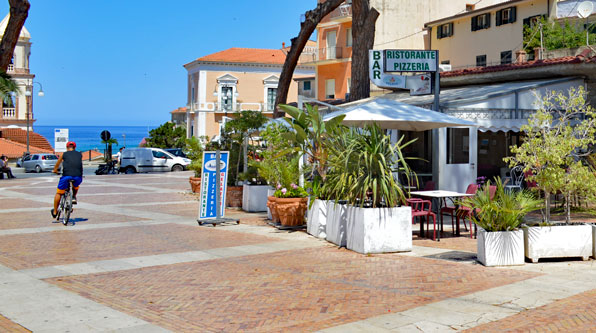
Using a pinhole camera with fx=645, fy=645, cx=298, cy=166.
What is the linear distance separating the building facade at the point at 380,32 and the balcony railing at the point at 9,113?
34.6m

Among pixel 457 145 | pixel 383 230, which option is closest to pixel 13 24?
pixel 457 145

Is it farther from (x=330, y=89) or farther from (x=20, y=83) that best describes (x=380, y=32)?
(x=20, y=83)

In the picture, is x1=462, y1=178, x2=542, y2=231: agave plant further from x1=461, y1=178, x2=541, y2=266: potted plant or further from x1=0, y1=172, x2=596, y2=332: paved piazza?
x1=0, y1=172, x2=596, y2=332: paved piazza

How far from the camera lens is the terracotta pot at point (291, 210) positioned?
39.3 ft

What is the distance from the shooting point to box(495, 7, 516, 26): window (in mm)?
33375

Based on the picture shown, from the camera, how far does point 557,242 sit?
8641 mm

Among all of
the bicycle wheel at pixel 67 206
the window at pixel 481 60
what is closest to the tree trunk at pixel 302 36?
the bicycle wheel at pixel 67 206

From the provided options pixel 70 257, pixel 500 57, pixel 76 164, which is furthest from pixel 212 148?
pixel 500 57

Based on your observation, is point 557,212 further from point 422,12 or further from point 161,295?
point 422,12

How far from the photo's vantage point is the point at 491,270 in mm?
8203

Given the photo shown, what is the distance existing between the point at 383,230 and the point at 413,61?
6.11 m

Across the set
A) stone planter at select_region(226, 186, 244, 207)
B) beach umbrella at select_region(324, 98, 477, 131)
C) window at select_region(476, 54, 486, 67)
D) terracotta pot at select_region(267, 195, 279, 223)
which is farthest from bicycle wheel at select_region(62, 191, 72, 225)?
window at select_region(476, 54, 486, 67)

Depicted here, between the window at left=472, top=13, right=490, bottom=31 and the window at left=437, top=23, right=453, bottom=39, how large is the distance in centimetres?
174

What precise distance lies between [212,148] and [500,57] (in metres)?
21.5
